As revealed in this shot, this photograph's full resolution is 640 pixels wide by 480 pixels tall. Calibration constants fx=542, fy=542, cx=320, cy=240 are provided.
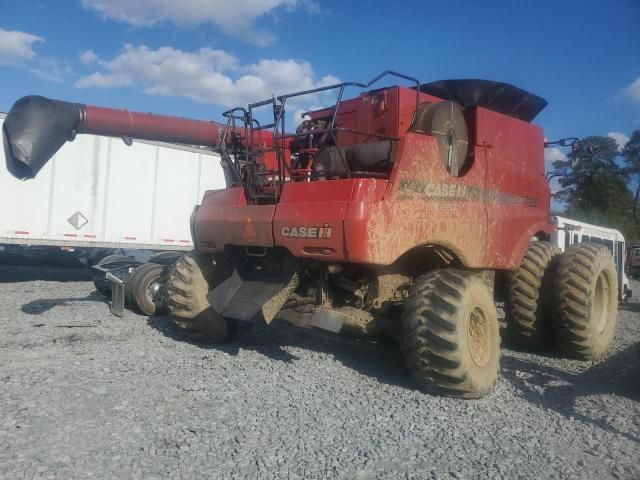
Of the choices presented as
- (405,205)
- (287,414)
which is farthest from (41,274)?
(405,205)

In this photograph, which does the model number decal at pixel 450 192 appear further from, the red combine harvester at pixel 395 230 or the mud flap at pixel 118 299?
the mud flap at pixel 118 299

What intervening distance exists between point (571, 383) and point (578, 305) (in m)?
1.22

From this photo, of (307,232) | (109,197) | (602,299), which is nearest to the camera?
(307,232)

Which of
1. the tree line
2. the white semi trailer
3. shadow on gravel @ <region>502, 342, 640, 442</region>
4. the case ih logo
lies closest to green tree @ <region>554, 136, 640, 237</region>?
the tree line

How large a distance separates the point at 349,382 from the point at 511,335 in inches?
113

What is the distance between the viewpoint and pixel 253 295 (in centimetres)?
567

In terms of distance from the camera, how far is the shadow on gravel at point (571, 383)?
4738 millimetres

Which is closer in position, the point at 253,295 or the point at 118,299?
the point at 253,295

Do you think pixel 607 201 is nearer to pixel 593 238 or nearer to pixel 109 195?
pixel 593 238

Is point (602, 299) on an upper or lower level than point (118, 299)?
upper

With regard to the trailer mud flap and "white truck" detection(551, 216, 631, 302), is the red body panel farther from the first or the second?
"white truck" detection(551, 216, 631, 302)

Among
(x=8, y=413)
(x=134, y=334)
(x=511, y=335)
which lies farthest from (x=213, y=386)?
(x=511, y=335)

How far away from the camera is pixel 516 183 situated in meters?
6.49

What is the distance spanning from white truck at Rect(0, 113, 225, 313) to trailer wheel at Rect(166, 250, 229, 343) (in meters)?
3.53
